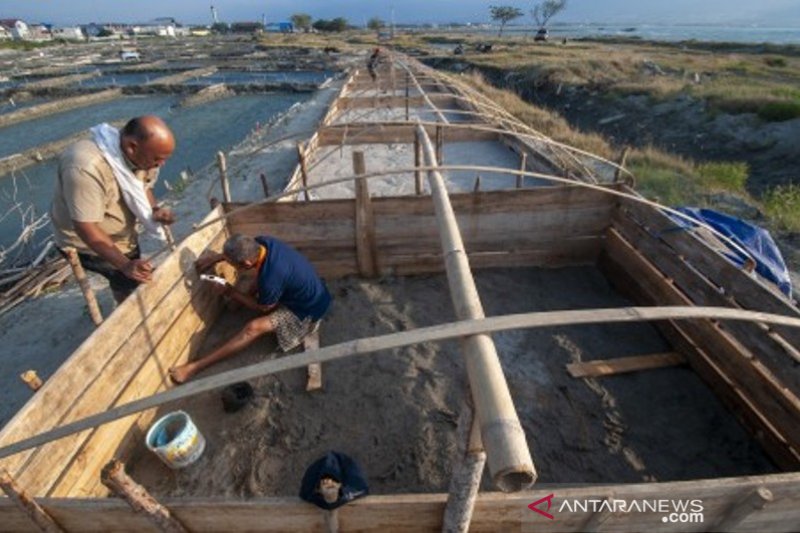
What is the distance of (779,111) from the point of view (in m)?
12.5

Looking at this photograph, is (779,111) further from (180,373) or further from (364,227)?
(180,373)

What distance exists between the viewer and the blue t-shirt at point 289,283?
12.7ft

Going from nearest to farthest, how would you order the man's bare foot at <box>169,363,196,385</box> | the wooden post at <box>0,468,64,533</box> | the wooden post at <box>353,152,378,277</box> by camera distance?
the wooden post at <box>0,468,64,533</box> → the man's bare foot at <box>169,363,196,385</box> → the wooden post at <box>353,152,378,277</box>

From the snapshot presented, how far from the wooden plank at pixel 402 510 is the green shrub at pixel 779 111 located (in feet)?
47.6

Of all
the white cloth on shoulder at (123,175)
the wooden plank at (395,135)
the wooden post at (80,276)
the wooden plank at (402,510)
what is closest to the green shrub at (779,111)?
the wooden plank at (395,135)

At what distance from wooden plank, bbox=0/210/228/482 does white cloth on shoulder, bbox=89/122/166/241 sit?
19.2 inches

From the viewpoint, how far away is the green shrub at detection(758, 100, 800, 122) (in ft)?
40.0

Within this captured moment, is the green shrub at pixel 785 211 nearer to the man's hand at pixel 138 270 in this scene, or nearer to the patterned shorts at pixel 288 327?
the patterned shorts at pixel 288 327

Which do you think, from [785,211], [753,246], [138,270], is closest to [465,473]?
[138,270]

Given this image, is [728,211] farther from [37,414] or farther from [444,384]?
[37,414]

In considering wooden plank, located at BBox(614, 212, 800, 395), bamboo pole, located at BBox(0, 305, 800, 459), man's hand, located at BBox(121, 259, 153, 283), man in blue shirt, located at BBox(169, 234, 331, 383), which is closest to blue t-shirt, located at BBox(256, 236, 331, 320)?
→ man in blue shirt, located at BBox(169, 234, 331, 383)

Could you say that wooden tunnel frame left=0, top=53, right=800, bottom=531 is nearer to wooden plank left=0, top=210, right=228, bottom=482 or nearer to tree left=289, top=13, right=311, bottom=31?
wooden plank left=0, top=210, right=228, bottom=482

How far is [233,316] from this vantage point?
15.7 ft

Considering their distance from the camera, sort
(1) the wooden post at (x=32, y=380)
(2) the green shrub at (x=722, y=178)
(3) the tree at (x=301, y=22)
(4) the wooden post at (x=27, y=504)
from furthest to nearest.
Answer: (3) the tree at (x=301, y=22) → (2) the green shrub at (x=722, y=178) → (1) the wooden post at (x=32, y=380) → (4) the wooden post at (x=27, y=504)
